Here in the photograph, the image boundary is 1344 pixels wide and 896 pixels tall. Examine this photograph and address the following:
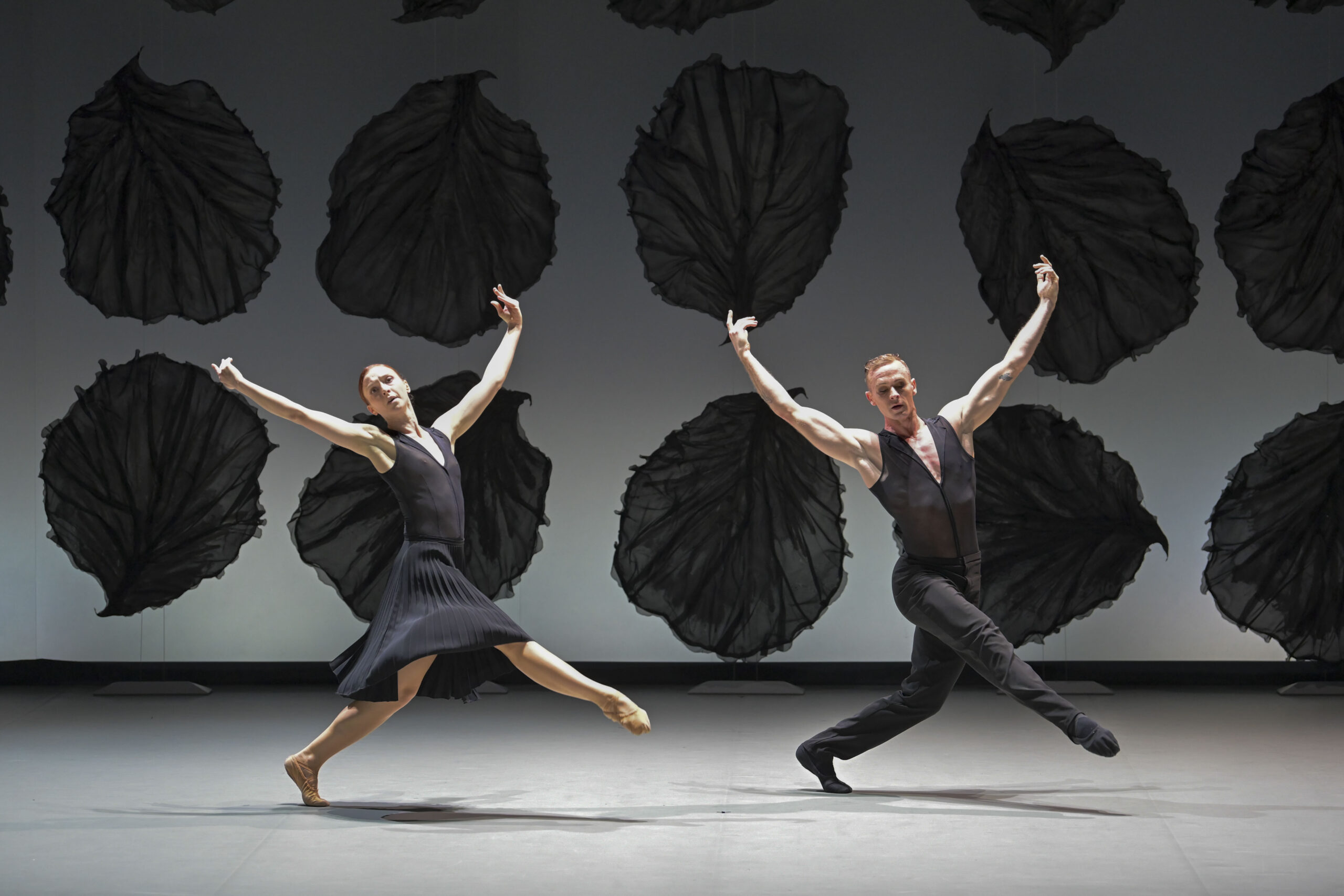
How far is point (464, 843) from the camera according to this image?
12.1 feet

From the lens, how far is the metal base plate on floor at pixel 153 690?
253 inches

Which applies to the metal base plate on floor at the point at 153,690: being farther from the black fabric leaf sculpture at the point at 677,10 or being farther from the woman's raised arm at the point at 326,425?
the black fabric leaf sculpture at the point at 677,10

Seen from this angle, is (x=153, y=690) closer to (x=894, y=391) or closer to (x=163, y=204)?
(x=163, y=204)

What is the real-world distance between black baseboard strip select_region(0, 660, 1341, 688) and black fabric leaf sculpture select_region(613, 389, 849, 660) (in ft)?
0.58

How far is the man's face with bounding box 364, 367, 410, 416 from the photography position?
4199mm

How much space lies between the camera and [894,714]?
13.9ft

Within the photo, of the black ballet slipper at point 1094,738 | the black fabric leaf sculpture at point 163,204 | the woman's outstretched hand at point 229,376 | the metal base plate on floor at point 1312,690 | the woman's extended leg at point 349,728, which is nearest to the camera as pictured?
the black ballet slipper at point 1094,738

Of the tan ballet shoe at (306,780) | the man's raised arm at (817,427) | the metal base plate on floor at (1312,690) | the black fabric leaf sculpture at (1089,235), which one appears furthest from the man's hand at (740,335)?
the metal base plate on floor at (1312,690)

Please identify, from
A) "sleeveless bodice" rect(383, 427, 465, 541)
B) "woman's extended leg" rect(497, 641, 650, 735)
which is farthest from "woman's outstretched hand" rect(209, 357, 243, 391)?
"woman's extended leg" rect(497, 641, 650, 735)

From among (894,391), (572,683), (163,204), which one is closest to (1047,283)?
(894,391)

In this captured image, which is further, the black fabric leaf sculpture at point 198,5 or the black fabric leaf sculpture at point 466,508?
the black fabric leaf sculpture at point 198,5

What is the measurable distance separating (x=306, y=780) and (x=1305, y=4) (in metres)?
5.49

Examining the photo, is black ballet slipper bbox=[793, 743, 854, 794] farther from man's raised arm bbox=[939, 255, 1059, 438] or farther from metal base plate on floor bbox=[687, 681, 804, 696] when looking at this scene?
metal base plate on floor bbox=[687, 681, 804, 696]

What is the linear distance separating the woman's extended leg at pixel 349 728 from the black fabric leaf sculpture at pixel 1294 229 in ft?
14.1
